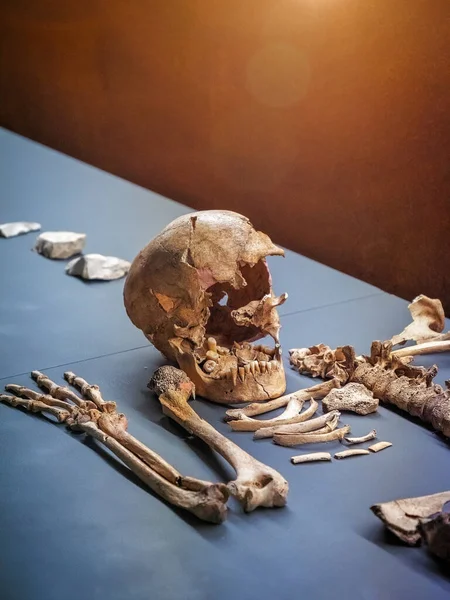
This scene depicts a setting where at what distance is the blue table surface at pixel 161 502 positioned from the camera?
242 centimetres

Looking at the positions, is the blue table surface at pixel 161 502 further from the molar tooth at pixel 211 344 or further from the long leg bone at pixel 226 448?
the molar tooth at pixel 211 344

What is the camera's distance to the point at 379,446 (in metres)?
3.16

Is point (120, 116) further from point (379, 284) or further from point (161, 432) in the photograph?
point (161, 432)

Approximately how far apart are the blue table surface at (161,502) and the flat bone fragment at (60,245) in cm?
73

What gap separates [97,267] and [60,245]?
481mm

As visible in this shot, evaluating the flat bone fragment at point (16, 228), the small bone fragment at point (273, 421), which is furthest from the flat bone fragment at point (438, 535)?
the flat bone fragment at point (16, 228)

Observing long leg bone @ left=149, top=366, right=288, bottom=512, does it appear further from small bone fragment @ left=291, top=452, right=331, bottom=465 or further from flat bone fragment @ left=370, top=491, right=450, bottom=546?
flat bone fragment @ left=370, top=491, right=450, bottom=546

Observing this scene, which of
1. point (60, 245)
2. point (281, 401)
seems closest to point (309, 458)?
point (281, 401)

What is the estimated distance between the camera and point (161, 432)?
10.8 feet

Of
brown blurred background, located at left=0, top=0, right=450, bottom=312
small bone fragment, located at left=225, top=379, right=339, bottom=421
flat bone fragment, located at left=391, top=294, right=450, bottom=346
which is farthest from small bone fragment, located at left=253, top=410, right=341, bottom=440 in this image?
brown blurred background, located at left=0, top=0, right=450, bottom=312

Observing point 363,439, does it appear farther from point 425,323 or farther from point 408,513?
point 425,323

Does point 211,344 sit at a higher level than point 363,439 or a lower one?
higher

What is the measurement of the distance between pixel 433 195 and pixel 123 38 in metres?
3.04

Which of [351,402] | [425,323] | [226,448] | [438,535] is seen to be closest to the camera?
[438,535]
